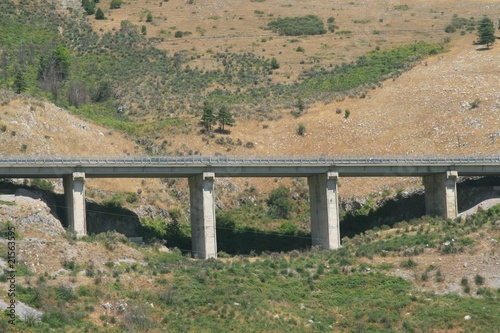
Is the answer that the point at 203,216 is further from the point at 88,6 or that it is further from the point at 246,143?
the point at 88,6

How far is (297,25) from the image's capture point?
16600cm

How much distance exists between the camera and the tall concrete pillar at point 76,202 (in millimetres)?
91875

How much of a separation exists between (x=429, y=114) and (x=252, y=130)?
712 inches

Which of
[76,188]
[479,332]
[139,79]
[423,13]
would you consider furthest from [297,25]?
[479,332]

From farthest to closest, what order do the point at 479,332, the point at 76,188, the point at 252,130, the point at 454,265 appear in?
the point at 252,130 < the point at 76,188 < the point at 454,265 < the point at 479,332

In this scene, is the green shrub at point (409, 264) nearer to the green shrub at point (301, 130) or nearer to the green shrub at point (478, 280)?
the green shrub at point (478, 280)

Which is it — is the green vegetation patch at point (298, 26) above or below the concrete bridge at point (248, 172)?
above

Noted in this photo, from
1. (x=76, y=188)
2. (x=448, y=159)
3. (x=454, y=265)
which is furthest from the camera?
(x=448, y=159)

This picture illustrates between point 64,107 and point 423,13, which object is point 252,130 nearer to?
point 64,107

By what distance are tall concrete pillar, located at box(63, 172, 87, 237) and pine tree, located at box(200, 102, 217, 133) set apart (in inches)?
1161

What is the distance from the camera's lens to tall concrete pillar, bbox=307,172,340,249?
98562 millimetres

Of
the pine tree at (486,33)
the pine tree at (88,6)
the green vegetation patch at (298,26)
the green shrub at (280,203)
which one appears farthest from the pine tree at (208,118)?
the pine tree at (88,6)

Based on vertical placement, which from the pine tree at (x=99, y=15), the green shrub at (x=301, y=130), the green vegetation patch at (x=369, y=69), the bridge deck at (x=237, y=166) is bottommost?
the bridge deck at (x=237, y=166)

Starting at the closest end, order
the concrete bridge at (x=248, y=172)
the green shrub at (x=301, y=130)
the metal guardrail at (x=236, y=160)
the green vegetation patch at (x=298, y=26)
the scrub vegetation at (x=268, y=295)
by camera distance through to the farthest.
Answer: the scrub vegetation at (x=268, y=295), the metal guardrail at (x=236, y=160), the concrete bridge at (x=248, y=172), the green shrub at (x=301, y=130), the green vegetation patch at (x=298, y=26)
